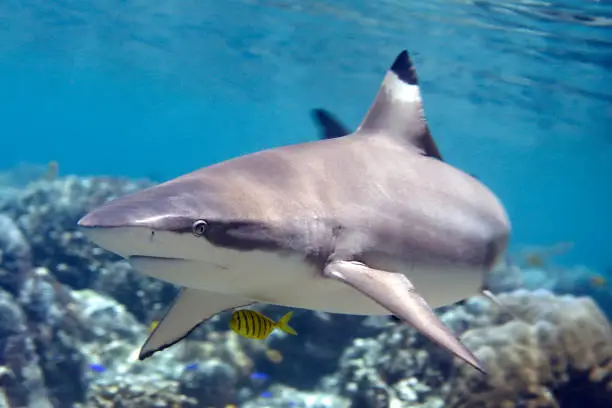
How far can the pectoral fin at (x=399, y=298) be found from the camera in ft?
6.87

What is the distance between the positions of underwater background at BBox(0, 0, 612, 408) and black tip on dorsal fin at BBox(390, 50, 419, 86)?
3255 mm

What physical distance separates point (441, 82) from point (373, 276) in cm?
2996

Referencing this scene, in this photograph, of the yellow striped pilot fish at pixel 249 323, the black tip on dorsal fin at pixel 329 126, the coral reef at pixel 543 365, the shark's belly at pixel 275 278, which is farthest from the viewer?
the coral reef at pixel 543 365

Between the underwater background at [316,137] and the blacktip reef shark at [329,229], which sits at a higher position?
the blacktip reef shark at [329,229]

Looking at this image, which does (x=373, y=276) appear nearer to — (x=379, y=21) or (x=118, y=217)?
(x=118, y=217)

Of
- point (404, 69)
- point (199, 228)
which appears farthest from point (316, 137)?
point (199, 228)

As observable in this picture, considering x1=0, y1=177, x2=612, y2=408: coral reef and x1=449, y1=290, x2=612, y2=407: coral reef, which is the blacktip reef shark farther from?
x1=0, y1=177, x2=612, y2=408: coral reef

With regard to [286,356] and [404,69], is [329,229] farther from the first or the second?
[286,356]

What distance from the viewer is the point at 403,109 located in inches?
158

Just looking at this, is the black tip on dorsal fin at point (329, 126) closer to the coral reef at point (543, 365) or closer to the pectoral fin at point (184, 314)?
the pectoral fin at point (184, 314)

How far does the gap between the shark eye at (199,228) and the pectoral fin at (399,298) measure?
69 cm

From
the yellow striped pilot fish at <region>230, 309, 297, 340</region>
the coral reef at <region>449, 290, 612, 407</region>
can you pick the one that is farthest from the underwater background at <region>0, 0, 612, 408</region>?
the yellow striped pilot fish at <region>230, 309, 297, 340</region>

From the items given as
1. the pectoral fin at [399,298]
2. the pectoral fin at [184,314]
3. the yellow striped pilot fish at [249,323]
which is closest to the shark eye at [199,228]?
the pectoral fin at [399,298]

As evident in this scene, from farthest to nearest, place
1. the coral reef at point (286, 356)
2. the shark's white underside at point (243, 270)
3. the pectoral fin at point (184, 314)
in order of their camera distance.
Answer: the coral reef at point (286, 356) → the pectoral fin at point (184, 314) → the shark's white underside at point (243, 270)
